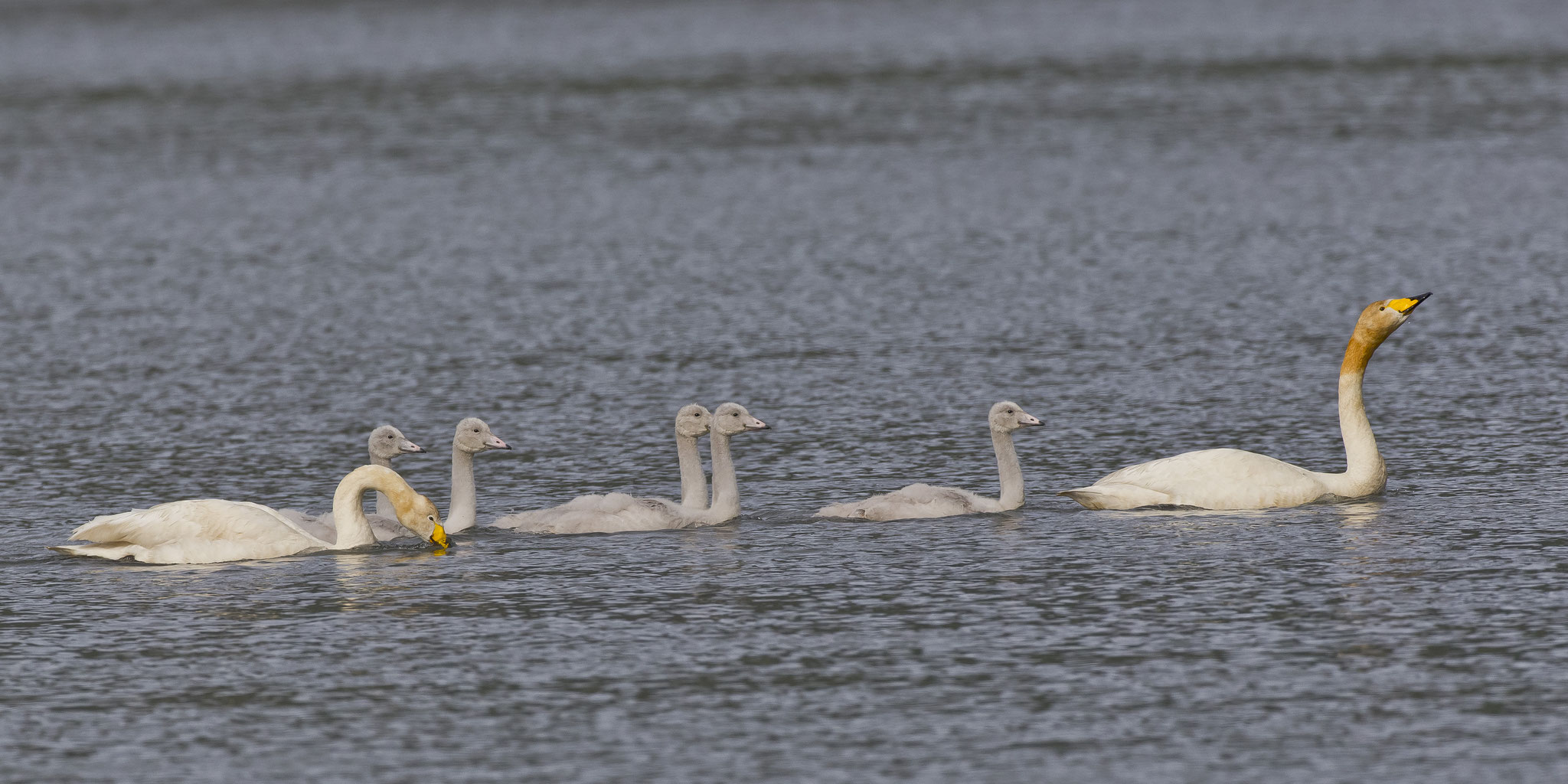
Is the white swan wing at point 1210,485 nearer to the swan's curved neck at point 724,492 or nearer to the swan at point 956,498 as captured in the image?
the swan at point 956,498

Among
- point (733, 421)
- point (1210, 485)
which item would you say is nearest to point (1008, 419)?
point (1210, 485)

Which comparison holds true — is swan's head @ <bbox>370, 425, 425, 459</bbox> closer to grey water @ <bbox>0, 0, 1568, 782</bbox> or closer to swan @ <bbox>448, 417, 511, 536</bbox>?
swan @ <bbox>448, 417, 511, 536</bbox>

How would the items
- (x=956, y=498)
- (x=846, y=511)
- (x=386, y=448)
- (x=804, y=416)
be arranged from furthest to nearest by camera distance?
1. (x=804, y=416)
2. (x=386, y=448)
3. (x=956, y=498)
4. (x=846, y=511)

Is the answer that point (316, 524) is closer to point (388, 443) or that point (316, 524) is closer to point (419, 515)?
point (419, 515)

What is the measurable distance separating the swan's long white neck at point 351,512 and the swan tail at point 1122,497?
5458 millimetres

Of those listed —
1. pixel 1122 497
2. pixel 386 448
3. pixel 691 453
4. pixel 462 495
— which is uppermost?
pixel 386 448

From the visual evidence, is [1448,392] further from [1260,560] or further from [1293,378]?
[1260,560]

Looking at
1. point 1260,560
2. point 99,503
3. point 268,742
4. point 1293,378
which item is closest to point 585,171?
point 1293,378

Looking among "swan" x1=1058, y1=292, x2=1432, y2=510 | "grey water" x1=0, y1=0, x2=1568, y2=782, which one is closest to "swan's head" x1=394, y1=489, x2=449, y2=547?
"grey water" x1=0, y1=0, x2=1568, y2=782

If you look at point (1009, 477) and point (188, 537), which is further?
point (1009, 477)

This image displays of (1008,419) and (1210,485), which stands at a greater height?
(1008,419)

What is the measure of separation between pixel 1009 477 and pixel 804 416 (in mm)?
4752

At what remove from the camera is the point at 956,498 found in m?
19.2

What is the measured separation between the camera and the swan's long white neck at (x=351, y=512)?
59.9 ft
